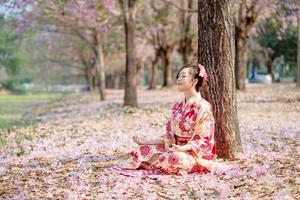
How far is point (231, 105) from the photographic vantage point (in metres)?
8.97

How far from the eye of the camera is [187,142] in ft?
26.1

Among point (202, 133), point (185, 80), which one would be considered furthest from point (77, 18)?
point (202, 133)

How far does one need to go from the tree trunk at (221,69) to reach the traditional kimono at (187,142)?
0.81 metres

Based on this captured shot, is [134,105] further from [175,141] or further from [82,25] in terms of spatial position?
[175,141]

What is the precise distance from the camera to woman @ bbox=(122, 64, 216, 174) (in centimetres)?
770

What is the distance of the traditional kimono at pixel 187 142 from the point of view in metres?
7.70

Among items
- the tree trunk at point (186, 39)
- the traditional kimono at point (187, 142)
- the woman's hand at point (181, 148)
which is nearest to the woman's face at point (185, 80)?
the traditional kimono at point (187, 142)

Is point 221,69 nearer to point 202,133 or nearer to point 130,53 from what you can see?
point 202,133

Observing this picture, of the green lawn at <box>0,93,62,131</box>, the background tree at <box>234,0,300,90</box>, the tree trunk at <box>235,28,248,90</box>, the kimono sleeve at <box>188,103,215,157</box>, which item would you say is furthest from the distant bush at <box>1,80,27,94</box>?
the kimono sleeve at <box>188,103,215,157</box>

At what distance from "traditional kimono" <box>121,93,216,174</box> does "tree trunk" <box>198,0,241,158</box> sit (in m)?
0.81

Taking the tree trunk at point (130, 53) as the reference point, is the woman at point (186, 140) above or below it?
below

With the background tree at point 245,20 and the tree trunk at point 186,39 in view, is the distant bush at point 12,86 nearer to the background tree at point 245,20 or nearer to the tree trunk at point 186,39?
the tree trunk at point 186,39

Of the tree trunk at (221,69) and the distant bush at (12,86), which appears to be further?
the distant bush at (12,86)

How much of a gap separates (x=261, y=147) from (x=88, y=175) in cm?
376
